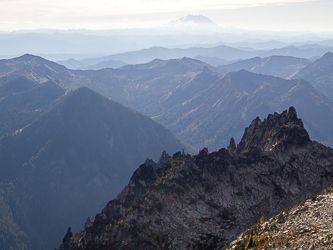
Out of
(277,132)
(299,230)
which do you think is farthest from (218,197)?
(277,132)

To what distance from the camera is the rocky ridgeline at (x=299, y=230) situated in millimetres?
44781

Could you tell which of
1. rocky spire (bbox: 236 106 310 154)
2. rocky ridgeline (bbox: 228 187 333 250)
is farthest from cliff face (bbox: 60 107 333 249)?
rocky ridgeline (bbox: 228 187 333 250)

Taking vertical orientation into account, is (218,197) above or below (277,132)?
below

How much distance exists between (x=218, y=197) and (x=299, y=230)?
26.2 meters

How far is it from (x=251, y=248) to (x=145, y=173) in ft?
192

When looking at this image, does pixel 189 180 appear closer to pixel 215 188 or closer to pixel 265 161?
pixel 215 188

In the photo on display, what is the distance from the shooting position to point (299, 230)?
49.0 metres

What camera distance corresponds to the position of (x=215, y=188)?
2982 inches

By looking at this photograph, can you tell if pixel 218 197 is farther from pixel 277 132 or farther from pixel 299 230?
pixel 277 132

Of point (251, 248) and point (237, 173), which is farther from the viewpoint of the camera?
point (237, 173)

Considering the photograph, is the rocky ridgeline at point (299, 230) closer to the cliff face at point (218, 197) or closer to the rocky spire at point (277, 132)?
the cliff face at point (218, 197)

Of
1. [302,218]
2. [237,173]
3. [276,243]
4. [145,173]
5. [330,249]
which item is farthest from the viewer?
[145,173]

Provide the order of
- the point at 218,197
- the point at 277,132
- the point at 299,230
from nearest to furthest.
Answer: the point at 299,230 < the point at 218,197 < the point at 277,132

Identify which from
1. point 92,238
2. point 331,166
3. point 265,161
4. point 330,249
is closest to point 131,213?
→ point 92,238
